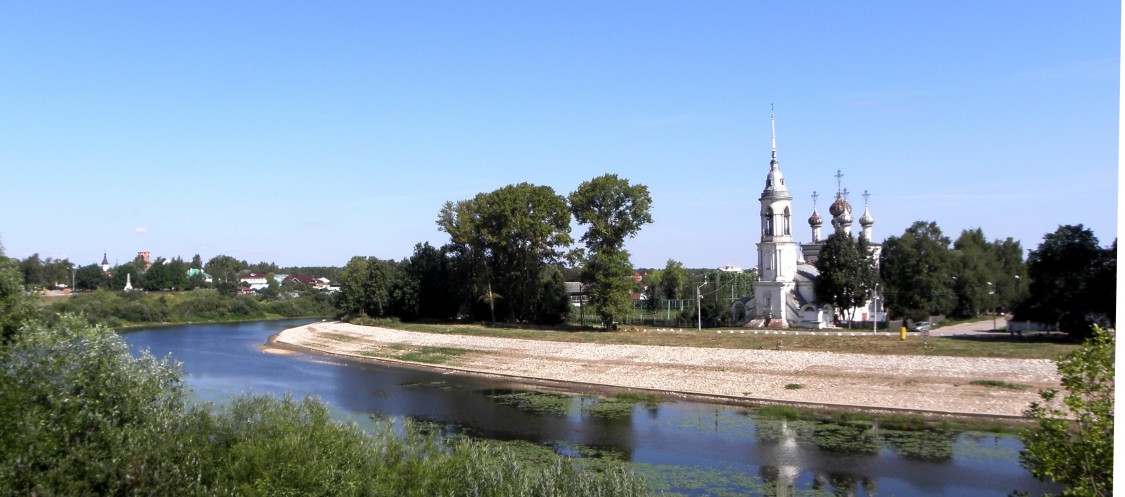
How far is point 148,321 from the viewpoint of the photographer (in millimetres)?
86812

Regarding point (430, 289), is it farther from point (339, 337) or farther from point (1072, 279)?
point (1072, 279)

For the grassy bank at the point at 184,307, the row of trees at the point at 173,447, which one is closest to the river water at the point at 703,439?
the row of trees at the point at 173,447

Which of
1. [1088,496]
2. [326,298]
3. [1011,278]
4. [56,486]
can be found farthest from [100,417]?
[326,298]

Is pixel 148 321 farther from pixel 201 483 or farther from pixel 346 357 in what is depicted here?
pixel 201 483

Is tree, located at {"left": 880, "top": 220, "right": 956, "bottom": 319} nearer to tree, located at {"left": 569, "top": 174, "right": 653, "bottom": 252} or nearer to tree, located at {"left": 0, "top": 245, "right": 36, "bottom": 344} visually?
tree, located at {"left": 569, "top": 174, "right": 653, "bottom": 252}

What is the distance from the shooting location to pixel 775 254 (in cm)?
5591

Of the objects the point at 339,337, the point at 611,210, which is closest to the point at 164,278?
the point at 339,337

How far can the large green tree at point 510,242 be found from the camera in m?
59.0

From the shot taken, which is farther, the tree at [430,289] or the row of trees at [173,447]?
the tree at [430,289]

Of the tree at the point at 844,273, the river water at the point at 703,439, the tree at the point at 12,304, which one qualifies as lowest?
the river water at the point at 703,439

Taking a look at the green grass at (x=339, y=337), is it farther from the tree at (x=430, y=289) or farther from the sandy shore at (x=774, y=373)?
the sandy shore at (x=774, y=373)

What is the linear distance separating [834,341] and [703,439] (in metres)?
18.1

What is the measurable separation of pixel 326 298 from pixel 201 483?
93295 millimetres

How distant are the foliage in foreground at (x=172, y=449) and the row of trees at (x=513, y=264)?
37340mm
